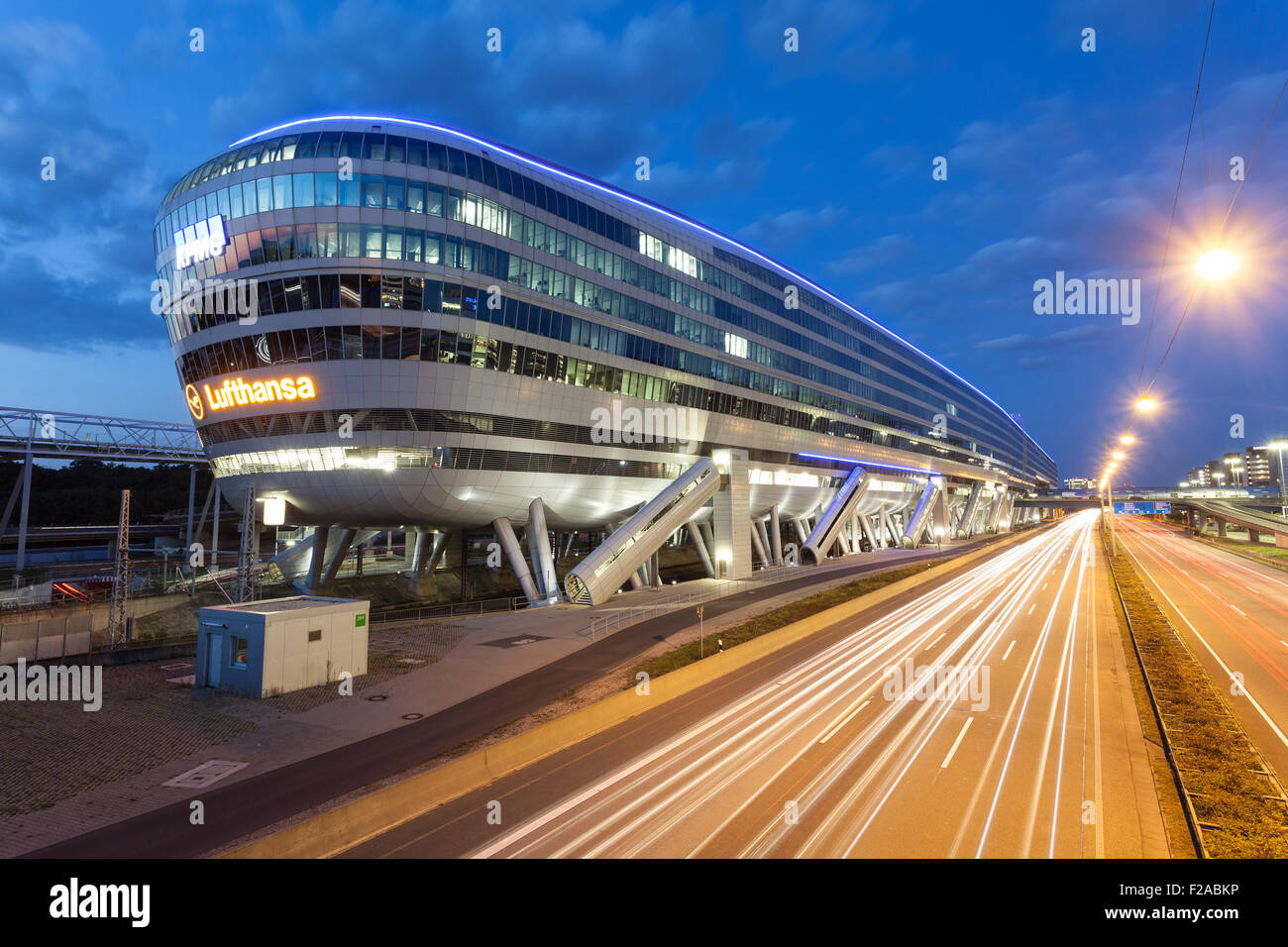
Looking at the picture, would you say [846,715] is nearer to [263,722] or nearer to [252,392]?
[263,722]

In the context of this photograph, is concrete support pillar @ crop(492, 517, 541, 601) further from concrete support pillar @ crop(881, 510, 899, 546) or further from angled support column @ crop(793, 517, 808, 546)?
concrete support pillar @ crop(881, 510, 899, 546)

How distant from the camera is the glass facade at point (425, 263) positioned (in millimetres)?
30078

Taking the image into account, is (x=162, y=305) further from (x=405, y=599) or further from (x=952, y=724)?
(x=952, y=724)

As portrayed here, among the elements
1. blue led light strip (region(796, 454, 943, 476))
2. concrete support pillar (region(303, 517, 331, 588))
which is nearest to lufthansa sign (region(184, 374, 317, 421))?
concrete support pillar (region(303, 517, 331, 588))

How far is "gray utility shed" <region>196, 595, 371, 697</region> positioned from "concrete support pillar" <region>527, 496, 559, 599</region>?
16613 mm

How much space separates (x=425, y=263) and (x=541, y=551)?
56.7 ft

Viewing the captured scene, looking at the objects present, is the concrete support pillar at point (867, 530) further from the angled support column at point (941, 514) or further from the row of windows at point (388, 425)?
the row of windows at point (388, 425)

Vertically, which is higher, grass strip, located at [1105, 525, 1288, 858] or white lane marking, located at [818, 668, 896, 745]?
grass strip, located at [1105, 525, 1288, 858]

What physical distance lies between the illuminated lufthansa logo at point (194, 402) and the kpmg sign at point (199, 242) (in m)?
6.84

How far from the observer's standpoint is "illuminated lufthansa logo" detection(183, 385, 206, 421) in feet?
114

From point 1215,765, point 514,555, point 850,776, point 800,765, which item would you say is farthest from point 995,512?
point 850,776

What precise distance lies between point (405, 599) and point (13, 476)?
2816 inches

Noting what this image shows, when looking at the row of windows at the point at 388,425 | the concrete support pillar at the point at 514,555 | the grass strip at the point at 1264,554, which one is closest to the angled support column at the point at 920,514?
the grass strip at the point at 1264,554

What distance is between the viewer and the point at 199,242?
1252 inches
